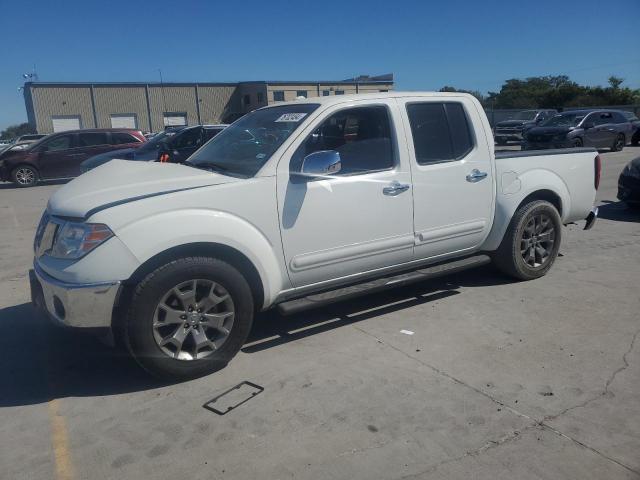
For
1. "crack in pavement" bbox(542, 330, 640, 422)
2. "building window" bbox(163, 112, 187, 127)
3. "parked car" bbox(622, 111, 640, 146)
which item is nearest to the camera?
"crack in pavement" bbox(542, 330, 640, 422)

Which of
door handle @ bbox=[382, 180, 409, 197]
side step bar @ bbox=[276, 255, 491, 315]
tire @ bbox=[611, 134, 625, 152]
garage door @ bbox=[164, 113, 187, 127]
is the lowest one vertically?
side step bar @ bbox=[276, 255, 491, 315]

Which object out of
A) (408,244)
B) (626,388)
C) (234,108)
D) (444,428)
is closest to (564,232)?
(408,244)

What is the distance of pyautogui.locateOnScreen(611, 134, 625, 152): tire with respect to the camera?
21.5m

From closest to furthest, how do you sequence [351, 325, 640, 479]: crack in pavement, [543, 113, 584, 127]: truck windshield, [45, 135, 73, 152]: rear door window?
[351, 325, 640, 479]: crack in pavement, [45, 135, 73, 152]: rear door window, [543, 113, 584, 127]: truck windshield

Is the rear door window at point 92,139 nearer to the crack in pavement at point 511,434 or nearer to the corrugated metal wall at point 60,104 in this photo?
the crack in pavement at point 511,434

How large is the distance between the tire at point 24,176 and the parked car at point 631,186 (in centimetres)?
1634

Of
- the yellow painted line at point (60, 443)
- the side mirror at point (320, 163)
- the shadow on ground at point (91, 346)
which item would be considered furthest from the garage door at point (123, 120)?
the yellow painted line at point (60, 443)

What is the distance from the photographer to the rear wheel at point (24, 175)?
1703cm

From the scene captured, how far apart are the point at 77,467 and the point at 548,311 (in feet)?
12.6

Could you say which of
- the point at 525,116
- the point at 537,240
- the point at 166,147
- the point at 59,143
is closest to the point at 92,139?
the point at 59,143

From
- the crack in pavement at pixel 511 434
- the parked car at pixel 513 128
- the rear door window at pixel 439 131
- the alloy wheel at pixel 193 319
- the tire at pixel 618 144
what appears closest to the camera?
the crack in pavement at pixel 511 434

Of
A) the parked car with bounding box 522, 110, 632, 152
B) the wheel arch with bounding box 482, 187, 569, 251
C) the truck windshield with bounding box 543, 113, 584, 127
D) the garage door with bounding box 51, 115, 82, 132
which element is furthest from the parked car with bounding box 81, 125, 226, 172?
the garage door with bounding box 51, 115, 82, 132

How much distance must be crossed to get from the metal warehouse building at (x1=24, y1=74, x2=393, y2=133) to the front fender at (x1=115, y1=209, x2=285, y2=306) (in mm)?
42645

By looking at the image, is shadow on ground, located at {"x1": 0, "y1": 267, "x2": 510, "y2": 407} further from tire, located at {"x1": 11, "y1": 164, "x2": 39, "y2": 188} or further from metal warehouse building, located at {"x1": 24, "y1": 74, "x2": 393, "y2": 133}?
metal warehouse building, located at {"x1": 24, "y1": 74, "x2": 393, "y2": 133}
